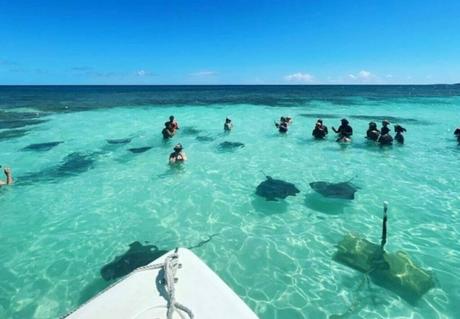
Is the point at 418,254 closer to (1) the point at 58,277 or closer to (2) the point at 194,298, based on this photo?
(2) the point at 194,298

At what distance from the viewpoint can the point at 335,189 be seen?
12.1 meters

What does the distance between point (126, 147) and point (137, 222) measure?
11.5 m

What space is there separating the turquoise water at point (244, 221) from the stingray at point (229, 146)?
904 mm

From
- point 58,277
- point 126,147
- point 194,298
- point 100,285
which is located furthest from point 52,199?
point 194,298

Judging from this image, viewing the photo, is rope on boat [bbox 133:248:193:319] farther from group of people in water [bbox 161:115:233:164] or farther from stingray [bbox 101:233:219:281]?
group of people in water [bbox 161:115:233:164]

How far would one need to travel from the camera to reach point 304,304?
668 cm

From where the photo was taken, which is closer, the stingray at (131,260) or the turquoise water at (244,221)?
the turquoise water at (244,221)

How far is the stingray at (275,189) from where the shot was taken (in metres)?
11.9

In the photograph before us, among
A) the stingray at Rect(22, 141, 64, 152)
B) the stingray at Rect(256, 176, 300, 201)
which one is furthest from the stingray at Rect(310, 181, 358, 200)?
the stingray at Rect(22, 141, 64, 152)

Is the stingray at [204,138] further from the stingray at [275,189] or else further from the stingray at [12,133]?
the stingray at [12,133]

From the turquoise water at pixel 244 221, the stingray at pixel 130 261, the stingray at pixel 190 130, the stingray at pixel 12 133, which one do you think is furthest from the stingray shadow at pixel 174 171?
the stingray at pixel 12 133

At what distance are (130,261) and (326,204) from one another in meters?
7.04

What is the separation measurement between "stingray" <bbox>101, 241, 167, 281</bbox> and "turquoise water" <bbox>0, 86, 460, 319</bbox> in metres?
0.30

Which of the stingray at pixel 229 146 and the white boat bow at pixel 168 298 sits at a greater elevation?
the white boat bow at pixel 168 298
